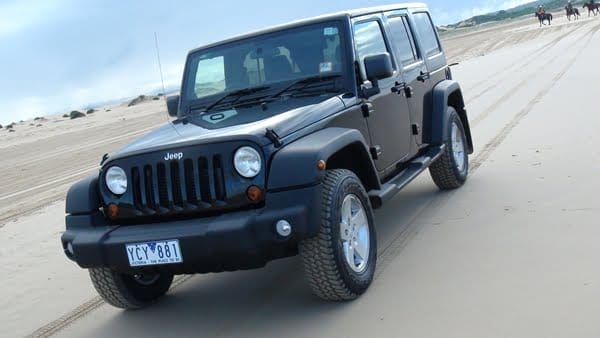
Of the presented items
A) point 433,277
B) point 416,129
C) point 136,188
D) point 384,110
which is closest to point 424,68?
point 416,129

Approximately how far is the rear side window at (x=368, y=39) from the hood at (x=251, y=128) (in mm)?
743

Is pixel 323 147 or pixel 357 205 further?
pixel 357 205

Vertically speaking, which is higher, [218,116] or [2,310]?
[218,116]

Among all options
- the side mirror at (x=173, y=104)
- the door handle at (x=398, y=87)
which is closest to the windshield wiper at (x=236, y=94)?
the side mirror at (x=173, y=104)

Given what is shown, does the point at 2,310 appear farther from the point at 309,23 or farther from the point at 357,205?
the point at 309,23

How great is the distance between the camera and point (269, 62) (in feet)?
18.5

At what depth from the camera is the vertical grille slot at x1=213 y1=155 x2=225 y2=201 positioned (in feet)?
14.2

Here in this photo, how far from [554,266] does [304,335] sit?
5.52 feet

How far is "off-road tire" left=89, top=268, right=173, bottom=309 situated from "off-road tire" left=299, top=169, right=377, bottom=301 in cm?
100

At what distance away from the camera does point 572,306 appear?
13.1 ft

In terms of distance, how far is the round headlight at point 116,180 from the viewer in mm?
4582

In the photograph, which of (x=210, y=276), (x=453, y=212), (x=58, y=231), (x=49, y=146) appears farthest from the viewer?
(x=49, y=146)

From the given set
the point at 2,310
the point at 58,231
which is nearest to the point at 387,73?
the point at 2,310

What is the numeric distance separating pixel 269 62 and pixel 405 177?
1431mm
